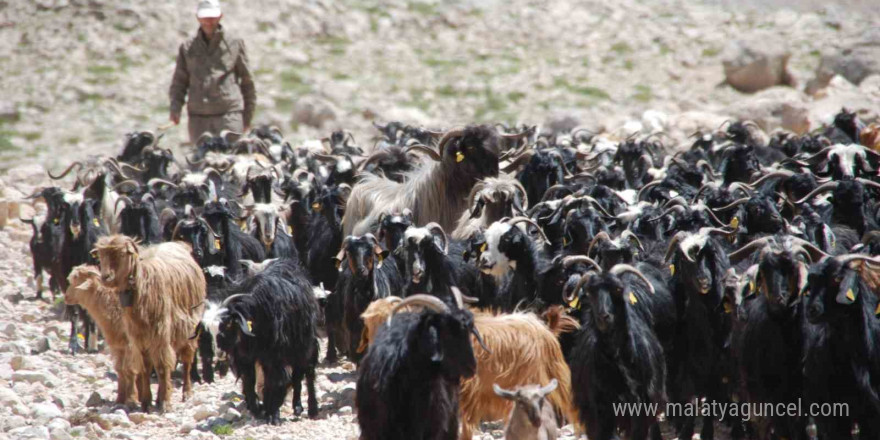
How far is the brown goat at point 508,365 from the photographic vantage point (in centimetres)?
666

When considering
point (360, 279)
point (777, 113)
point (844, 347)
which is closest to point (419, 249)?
point (360, 279)

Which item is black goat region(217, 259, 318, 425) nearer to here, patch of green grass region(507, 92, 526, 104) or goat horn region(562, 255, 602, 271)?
goat horn region(562, 255, 602, 271)

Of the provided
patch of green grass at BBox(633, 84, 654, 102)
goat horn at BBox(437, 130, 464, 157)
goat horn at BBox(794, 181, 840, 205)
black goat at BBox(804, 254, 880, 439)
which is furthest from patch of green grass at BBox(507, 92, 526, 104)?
black goat at BBox(804, 254, 880, 439)

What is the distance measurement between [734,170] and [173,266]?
5.67 metres

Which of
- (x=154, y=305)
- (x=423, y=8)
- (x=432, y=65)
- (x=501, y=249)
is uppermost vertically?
(x=423, y=8)

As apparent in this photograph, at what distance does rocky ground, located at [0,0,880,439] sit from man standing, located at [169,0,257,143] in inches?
111

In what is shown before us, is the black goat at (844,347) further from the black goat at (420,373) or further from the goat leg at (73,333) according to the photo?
the goat leg at (73,333)

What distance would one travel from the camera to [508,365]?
6.66 meters

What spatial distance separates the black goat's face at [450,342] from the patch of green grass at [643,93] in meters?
19.8

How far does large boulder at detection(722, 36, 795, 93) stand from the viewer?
23438 mm

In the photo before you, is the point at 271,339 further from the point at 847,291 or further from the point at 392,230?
the point at 847,291

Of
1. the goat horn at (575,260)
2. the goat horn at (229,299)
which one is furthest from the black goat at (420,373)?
the goat horn at (229,299)

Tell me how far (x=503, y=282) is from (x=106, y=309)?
306 centimetres

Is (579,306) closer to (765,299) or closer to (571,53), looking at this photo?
(765,299)
